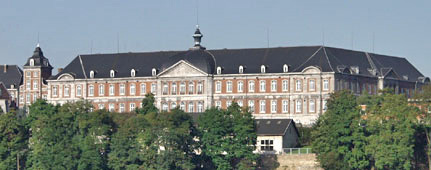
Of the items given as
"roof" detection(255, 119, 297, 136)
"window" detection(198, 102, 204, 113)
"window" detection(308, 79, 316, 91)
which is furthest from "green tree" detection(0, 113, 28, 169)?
"window" detection(308, 79, 316, 91)

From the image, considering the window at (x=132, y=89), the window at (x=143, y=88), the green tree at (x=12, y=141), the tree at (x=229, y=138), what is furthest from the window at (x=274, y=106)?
the green tree at (x=12, y=141)

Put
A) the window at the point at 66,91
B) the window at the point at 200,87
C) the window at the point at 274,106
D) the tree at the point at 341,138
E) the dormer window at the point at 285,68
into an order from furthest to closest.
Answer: the window at the point at 66,91 → the window at the point at 200,87 → the window at the point at 274,106 → the dormer window at the point at 285,68 → the tree at the point at 341,138

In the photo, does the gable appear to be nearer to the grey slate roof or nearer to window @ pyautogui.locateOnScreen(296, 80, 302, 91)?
the grey slate roof

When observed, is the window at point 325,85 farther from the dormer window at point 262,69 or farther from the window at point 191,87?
the window at point 191,87

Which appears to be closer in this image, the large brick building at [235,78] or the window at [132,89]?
the large brick building at [235,78]

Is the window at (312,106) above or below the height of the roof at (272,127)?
above

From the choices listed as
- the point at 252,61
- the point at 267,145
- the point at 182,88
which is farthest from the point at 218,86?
the point at 267,145

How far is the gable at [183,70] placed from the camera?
515 ft

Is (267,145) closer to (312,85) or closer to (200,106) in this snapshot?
(312,85)

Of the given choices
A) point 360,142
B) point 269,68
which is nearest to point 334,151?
point 360,142

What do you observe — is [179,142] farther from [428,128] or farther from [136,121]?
[428,128]

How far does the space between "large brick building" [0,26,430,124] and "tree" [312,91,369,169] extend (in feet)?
95.0

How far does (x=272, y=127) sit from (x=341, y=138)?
43.2 feet

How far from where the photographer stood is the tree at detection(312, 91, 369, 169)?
4589 inches
